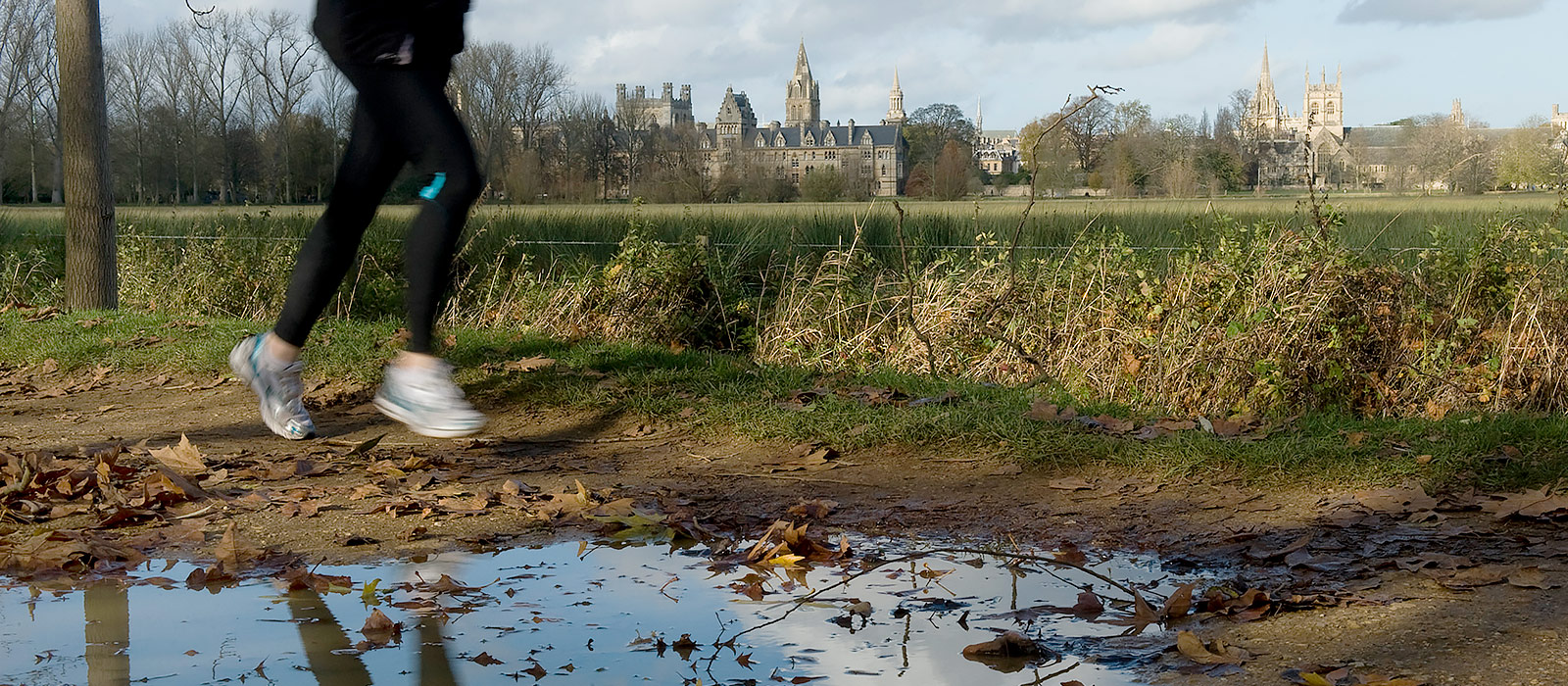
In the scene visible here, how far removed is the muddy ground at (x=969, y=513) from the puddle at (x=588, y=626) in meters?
0.26

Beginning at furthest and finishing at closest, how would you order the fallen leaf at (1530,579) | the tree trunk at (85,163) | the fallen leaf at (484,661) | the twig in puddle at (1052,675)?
1. the tree trunk at (85,163)
2. the fallen leaf at (1530,579)
3. the fallen leaf at (484,661)
4. the twig in puddle at (1052,675)

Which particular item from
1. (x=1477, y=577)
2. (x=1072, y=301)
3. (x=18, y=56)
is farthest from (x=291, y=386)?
(x=18, y=56)

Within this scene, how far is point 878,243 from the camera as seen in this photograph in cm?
1327

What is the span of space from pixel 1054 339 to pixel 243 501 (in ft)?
17.0

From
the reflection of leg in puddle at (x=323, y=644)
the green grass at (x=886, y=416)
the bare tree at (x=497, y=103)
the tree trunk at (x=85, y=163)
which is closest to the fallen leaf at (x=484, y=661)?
the reflection of leg in puddle at (x=323, y=644)

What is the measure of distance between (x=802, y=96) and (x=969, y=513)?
172 meters

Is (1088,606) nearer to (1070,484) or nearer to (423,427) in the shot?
(1070,484)

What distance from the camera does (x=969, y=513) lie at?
3.81 meters

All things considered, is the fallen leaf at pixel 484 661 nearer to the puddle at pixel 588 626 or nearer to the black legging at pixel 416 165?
the puddle at pixel 588 626

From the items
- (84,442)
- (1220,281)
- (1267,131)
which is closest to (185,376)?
(84,442)

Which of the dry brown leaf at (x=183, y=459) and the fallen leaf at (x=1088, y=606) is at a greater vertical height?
the dry brown leaf at (x=183, y=459)

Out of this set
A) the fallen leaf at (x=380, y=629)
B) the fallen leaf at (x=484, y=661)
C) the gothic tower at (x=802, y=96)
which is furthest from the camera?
the gothic tower at (x=802, y=96)

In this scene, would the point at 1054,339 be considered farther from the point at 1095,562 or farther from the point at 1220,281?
the point at 1095,562

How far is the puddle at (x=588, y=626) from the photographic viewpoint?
2363 millimetres
